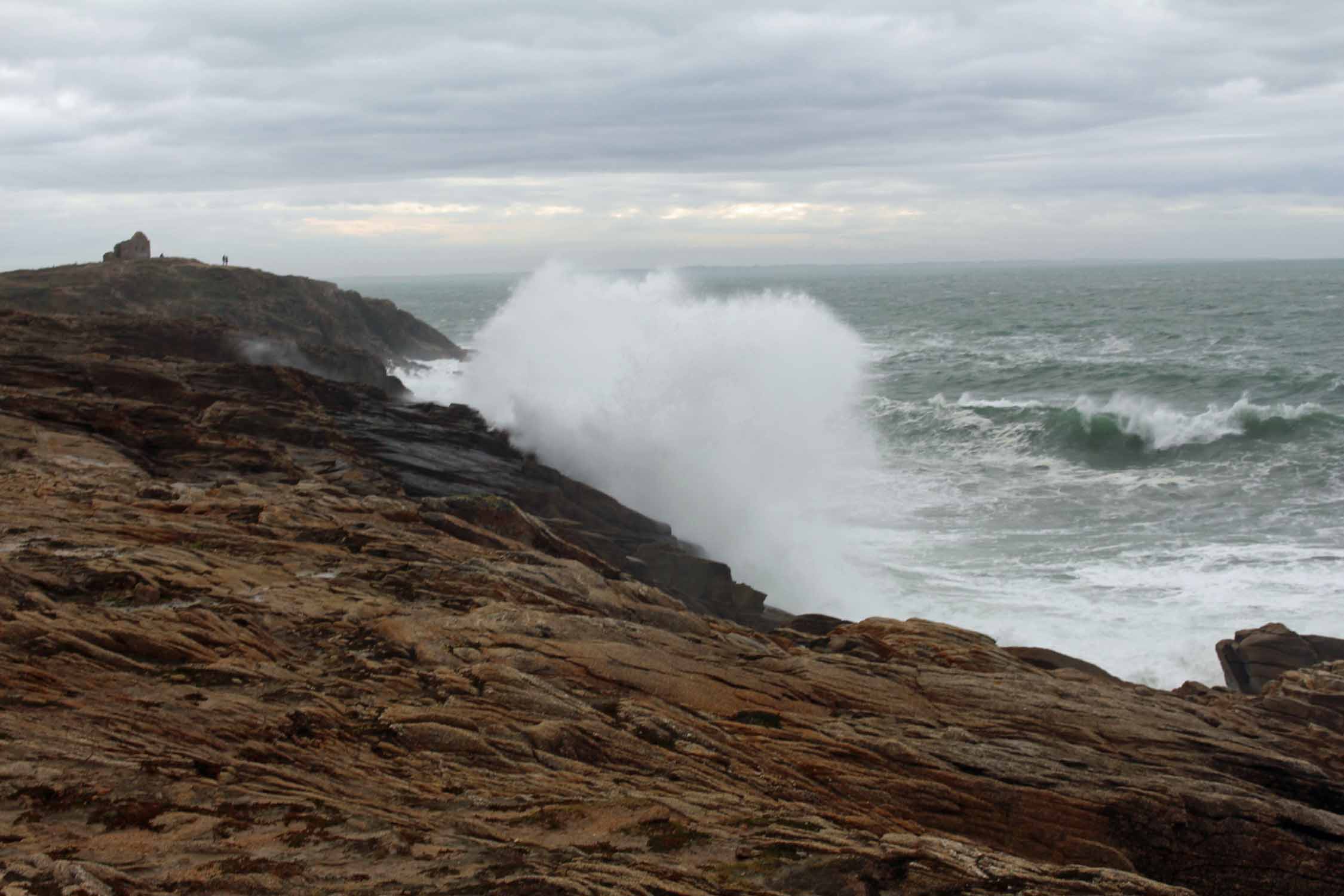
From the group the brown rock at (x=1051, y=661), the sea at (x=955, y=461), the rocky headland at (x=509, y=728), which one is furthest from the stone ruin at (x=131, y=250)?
the brown rock at (x=1051, y=661)

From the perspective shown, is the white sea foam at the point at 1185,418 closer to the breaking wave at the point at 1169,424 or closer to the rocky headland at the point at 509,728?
the breaking wave at the point at 1169,424

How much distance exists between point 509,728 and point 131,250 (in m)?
38.8

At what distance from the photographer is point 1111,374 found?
42062 millimetres

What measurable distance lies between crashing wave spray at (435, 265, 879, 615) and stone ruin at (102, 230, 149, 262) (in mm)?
14098

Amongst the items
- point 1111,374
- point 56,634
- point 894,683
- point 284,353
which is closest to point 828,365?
point 1111,374

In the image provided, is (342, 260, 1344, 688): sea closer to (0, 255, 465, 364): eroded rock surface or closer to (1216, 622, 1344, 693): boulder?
(1216, 622, 1344, 693): boulder

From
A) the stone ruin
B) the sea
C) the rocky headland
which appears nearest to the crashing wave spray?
the sea

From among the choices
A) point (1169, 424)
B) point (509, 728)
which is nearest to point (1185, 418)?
point (1169, 424)

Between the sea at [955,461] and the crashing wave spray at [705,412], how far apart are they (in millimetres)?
86

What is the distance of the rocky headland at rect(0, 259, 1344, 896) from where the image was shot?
568 centimetres

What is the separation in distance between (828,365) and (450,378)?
13133mm

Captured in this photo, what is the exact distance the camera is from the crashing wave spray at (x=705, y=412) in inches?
826

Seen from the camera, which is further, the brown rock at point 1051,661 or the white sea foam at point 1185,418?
the white sea foam at point 1185,418

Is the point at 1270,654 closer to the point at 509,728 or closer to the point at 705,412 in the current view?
the point at 509,728
